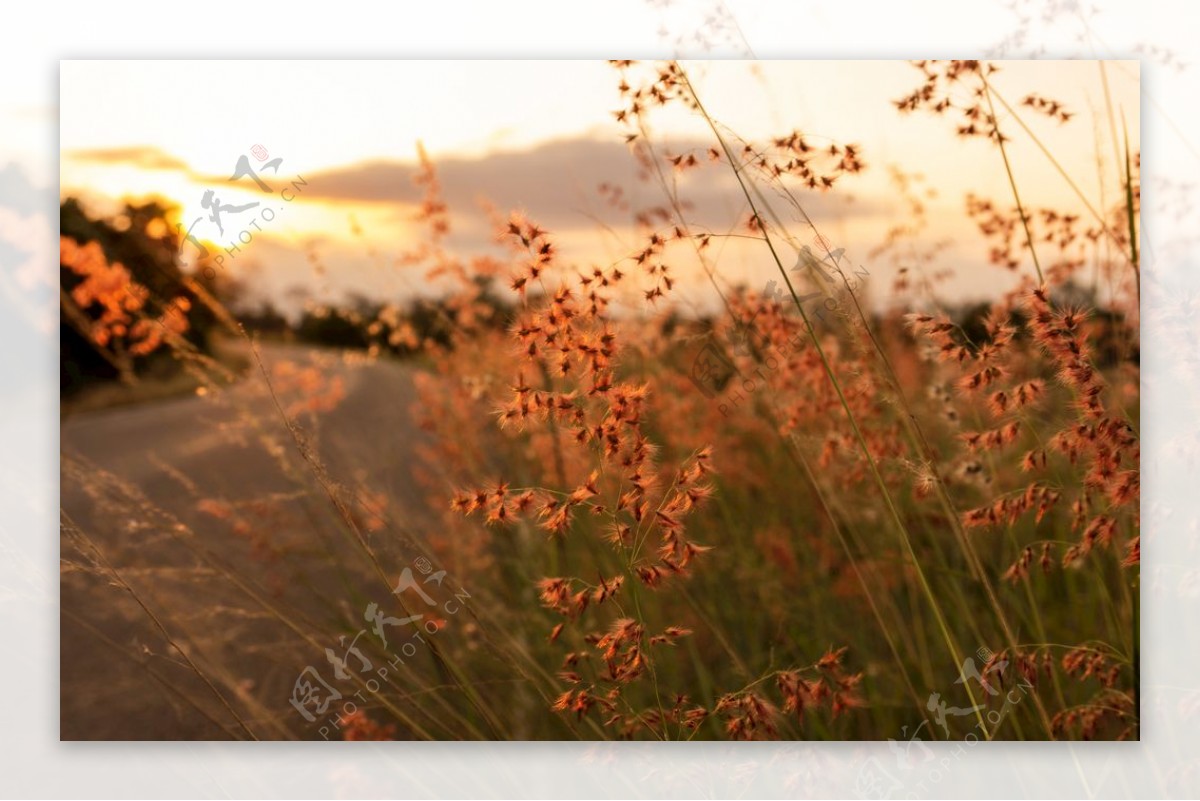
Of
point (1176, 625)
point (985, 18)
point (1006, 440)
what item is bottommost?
point (1176, 625)

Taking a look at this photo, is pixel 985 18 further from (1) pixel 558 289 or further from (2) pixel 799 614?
(2) pixel 799 614

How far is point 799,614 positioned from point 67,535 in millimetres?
1421

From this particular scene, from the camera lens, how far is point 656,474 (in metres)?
2.39

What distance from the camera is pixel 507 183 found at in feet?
7.82

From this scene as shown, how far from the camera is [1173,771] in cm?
247

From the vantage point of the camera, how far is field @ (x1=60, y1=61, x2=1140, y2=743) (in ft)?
7.86

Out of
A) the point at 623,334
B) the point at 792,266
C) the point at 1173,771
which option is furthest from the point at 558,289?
the point at 1173,771

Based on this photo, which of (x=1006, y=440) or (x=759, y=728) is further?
(x=759, y=728)

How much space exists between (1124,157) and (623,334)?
1.01m

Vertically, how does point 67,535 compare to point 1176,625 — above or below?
above

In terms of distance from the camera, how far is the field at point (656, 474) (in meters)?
2.40

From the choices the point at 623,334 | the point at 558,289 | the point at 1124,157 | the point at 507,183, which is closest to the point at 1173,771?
the point at 1124,157

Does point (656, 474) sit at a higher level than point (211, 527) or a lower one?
higher

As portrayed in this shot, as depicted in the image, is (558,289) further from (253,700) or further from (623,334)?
(253,700)
